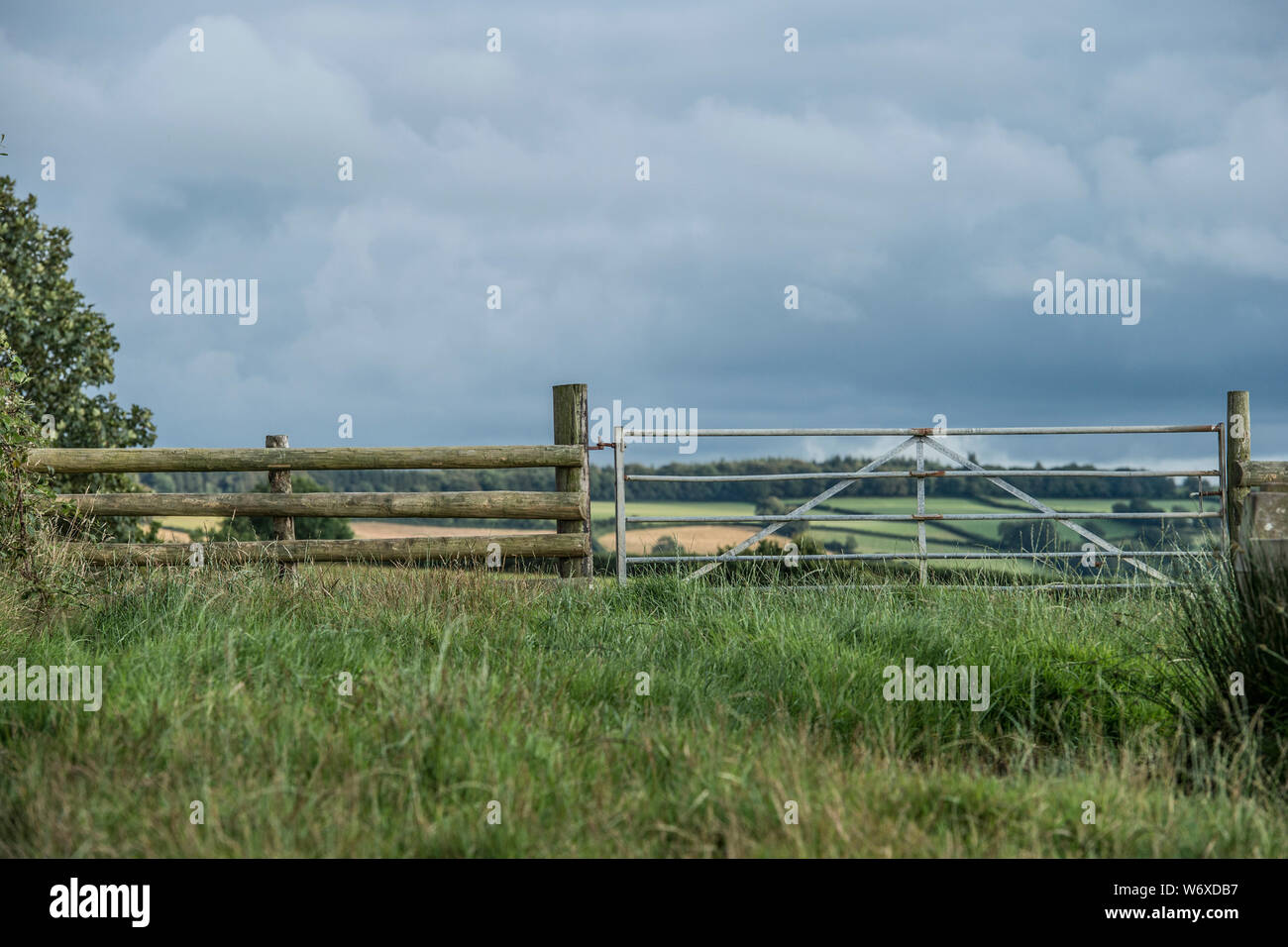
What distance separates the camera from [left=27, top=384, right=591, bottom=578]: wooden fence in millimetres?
8445

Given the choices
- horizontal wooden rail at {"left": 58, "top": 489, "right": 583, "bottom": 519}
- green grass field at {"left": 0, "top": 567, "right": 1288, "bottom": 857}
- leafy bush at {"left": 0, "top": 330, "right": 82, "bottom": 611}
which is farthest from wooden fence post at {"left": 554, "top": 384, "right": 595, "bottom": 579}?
leafy bush at {"left": 0, "top": 330, "right": 82, "bottom": 611}

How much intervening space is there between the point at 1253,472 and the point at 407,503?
332 inches

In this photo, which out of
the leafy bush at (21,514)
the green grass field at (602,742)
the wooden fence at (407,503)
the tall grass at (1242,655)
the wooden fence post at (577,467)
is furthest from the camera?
the wooden fence post at (577,467)

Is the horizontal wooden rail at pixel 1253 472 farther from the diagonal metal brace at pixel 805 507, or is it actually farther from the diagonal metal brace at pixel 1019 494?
the diagonal metal brace at pixel 805 507

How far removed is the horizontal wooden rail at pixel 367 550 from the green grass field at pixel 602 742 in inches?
103

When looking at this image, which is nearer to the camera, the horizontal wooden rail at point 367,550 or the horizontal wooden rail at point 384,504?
the horizontal wooden rail at point 367,550

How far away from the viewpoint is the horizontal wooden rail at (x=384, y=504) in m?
8.52

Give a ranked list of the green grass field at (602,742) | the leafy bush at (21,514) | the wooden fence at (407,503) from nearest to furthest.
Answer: the green grass field at (602,742)
the leafy bush at (21,514)
the wooden fence at (407,503)

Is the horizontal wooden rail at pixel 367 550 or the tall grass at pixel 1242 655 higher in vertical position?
the horizontal wooden rail at pixel 367 550

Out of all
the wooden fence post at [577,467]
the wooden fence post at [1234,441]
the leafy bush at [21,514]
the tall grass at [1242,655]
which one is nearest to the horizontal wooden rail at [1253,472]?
the wooden fence post at [1234,441]

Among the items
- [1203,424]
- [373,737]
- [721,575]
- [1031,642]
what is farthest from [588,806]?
[1203,424]

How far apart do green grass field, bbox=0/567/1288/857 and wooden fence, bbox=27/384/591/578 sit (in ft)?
9.06

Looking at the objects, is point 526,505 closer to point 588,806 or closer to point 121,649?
point 121,649
